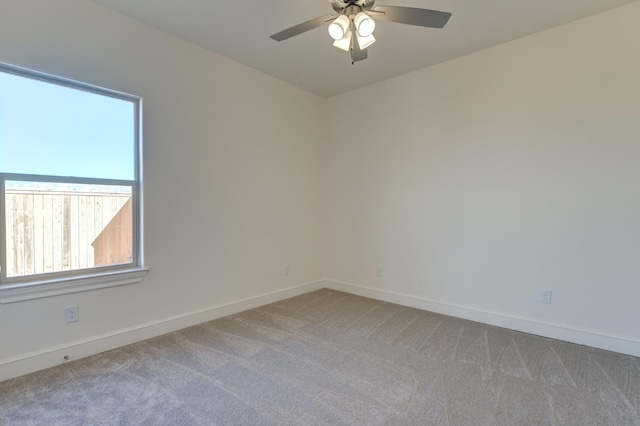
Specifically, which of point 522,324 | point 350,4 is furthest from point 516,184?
point 350,4

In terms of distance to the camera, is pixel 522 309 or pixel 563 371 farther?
pixel 522 309

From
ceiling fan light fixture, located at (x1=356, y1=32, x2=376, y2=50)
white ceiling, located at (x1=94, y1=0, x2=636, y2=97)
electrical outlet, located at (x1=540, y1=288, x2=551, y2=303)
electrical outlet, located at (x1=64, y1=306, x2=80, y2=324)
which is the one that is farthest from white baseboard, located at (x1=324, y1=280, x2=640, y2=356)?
electrical outlet, located at (x1=64, y1=306, x2=80, y2=324)

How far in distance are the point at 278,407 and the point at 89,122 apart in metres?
2.55

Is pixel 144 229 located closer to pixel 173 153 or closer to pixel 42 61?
A: pixel 173 153

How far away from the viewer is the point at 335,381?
2.17m

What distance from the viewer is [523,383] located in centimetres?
214

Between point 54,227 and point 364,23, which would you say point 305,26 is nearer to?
point 364,23

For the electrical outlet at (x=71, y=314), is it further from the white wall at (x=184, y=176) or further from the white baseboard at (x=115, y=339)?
the white baseboard at (x=115, y=339)

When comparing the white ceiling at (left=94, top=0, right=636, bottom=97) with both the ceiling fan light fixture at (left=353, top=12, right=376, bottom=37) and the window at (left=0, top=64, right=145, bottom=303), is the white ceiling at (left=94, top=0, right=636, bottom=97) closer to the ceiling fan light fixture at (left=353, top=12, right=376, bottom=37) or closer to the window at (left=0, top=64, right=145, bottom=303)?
the ceiling fan light fixture at (left=353, top=12, right=376, bottom=37)

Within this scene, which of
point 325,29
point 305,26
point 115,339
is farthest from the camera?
point 325,29

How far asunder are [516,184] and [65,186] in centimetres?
391

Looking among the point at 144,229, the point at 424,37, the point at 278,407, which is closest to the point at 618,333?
the point at 278,407

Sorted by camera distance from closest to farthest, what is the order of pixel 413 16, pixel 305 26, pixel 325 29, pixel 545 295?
pixel 413 16 → pixel 305 26 → pixel 325 29 → pixel 545 295

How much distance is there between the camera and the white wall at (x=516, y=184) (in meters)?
2.58
